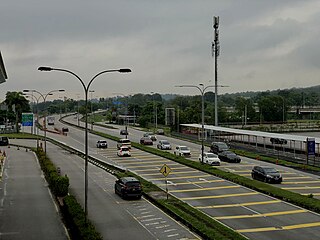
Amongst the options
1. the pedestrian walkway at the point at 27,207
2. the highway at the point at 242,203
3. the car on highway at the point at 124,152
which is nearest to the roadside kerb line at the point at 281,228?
the highway at the point at 242,203

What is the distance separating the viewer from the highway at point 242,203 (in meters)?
24.1

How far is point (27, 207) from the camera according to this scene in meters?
31.3

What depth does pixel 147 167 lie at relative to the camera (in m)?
50.4

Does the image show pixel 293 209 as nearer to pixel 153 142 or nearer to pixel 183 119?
pixel 153 142

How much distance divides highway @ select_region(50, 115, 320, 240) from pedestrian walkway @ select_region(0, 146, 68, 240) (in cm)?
870

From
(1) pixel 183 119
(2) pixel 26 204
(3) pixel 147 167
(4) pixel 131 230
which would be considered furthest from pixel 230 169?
(1) pixel 183 119

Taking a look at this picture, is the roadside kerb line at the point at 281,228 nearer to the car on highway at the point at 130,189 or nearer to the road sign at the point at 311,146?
the car on highway at the point at 130,189

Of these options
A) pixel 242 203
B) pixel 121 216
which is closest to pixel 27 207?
pixel 121 216

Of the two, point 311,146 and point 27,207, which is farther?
point 311,146

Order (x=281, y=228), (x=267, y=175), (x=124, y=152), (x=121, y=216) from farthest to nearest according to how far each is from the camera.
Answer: (x=124, y=152) < (x=267, y=175) < (x=121, y=216) < (x=281, y=228)

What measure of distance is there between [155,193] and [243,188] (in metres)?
6.87

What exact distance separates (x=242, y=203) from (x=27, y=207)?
13.6m

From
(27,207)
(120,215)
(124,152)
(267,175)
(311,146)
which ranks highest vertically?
(311,146)

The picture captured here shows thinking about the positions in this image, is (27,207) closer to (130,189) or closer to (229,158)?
(130,189)
